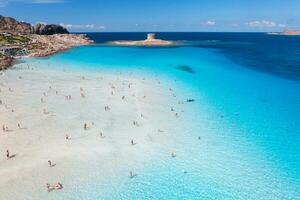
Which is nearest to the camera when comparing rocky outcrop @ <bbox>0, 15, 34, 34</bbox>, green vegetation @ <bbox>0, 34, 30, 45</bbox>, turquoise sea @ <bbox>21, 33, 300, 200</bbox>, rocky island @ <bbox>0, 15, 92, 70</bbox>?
turquoise sea @ <bbox>21, 33, 300, 200</bbox>

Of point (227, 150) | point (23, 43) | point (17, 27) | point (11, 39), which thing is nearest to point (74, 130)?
point (227, 150)

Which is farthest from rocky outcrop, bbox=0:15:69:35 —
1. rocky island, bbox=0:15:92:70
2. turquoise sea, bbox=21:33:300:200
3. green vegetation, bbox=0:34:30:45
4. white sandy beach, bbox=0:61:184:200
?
turquoise sea, bbox=21:33:300:200

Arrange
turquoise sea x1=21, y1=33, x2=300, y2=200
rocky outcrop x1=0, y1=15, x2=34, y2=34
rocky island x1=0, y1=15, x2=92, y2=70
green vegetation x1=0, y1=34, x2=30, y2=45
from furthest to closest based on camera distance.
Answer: rocky outcrop x1=0, y1=15, x2=34, y2=34, green vegetation x1=0, y1=34, x2=30, y2=45, rocky island x1=0, y1=15, x2=92, y2=70, turquoise sea x1=21, y1=33, x2=300, y2=200

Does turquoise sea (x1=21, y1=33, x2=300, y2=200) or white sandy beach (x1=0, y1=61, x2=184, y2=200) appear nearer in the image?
turquoise sea (x1=21, y1=33, x2=300, y2=200)

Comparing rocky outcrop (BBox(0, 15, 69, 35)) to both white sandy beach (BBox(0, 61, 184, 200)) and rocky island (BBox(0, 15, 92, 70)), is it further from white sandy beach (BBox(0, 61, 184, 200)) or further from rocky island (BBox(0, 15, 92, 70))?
white sandy beach (BBox(0, 61, 184, 200))

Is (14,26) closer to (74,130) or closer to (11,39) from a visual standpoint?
(11,39)

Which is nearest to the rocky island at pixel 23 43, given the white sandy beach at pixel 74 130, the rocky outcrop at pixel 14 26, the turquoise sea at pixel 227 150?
the rocky outcrop at pixel 14 26

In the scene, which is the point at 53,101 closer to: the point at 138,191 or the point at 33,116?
the point at 33,116
